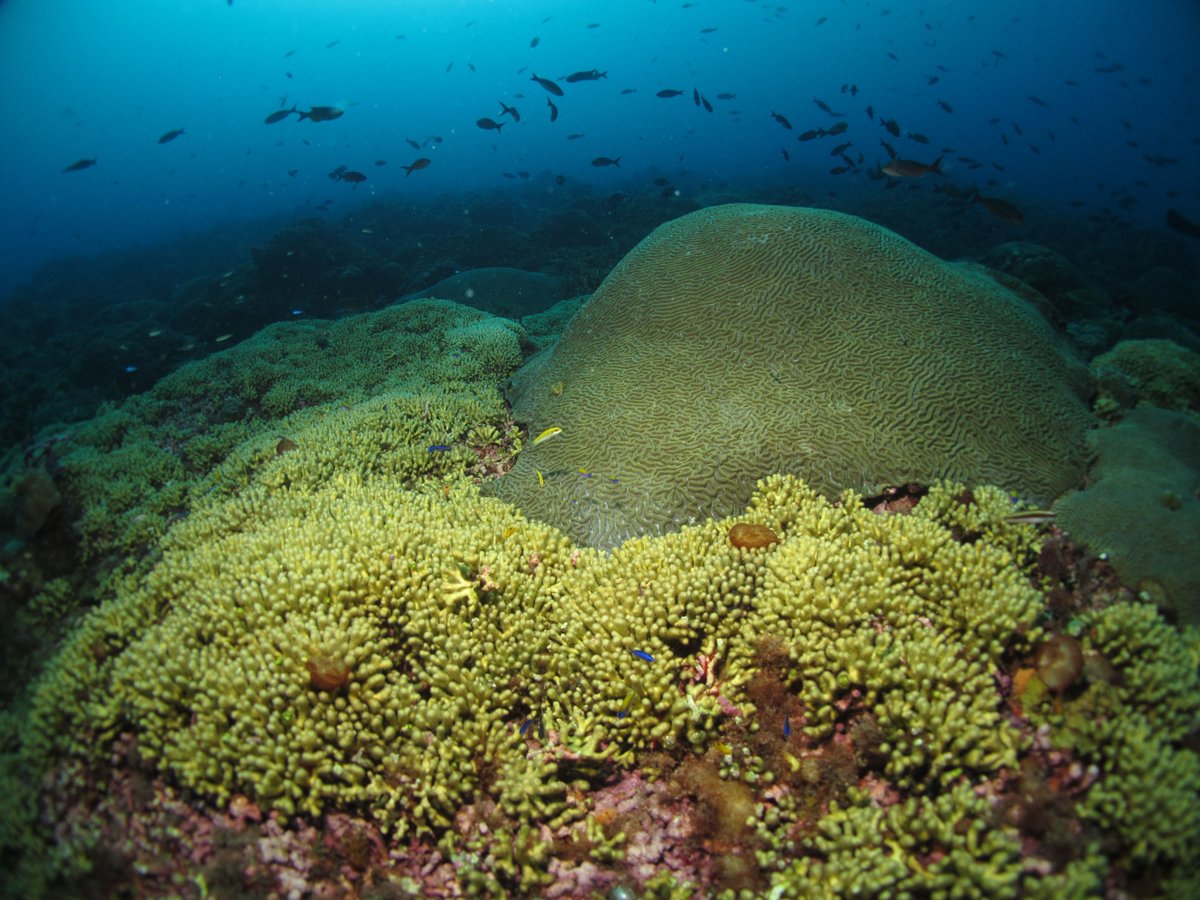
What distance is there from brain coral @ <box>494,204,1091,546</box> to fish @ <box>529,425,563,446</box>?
7 cm

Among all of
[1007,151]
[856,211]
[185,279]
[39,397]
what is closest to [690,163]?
[1007,151]

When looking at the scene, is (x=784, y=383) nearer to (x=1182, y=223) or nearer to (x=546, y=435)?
(x=546, y=435)

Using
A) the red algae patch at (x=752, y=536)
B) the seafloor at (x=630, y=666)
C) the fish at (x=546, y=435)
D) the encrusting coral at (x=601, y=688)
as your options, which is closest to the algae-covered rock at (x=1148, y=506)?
the seafloor at (x=630, y=666)

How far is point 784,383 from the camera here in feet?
19.6

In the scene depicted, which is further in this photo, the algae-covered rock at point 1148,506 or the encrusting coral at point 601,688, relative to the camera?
the algae-covered rock at point 1148,506

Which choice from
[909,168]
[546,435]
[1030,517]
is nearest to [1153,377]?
[909,168]

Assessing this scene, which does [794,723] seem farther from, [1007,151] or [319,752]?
[1007,151]

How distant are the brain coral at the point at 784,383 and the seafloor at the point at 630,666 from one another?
2.9 inches

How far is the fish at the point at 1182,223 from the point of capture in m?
6.93

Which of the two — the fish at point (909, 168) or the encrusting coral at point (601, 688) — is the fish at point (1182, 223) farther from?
the encrusting coral at point (601, 688)

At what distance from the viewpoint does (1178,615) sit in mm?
3721

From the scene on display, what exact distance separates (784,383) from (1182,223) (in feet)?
20.5

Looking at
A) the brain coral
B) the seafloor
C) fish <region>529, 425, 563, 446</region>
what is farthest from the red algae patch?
fish <region>529, 425, 563, 446</region>

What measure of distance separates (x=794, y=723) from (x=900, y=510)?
253 cm
